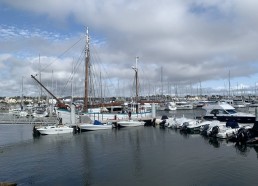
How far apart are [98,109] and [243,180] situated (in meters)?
53.2

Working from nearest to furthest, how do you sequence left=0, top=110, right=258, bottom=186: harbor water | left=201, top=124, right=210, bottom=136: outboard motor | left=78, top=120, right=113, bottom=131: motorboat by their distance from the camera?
left=0, top=110, right=258, bottom=186: harbor water, left=201, top=124, right=210, bottom=136: outboard motor, left=78, top=120, right=113, bottom=131: motorboat

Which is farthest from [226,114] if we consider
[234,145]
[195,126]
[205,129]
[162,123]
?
[234,145]

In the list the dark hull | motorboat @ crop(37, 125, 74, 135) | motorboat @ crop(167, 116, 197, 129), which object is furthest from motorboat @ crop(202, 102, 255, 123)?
motorboat @ crop(37, 125, 74, 135)

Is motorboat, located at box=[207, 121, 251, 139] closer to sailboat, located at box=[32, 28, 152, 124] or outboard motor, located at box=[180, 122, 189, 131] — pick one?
outboard motor, located at box=[180, 122, 189, 131]

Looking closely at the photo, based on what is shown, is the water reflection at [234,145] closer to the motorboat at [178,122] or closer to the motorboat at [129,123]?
the motorboat at [178,122]

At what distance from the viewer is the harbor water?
28.5 meters

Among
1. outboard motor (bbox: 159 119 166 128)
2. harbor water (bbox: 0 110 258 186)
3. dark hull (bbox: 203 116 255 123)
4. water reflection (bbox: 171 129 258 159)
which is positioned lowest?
harbor water (bbox: 0 110 258 186)

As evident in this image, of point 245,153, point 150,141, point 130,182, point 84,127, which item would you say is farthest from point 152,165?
point 84,127

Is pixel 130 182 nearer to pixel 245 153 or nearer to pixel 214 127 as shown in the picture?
pixel 245 153

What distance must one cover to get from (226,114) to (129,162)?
36.9 metres

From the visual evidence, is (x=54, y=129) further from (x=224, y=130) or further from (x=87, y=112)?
(x=224, y=130)

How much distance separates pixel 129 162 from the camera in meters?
35.6

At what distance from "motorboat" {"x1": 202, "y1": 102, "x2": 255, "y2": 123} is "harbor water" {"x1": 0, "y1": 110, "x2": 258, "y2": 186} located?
41.6 ft

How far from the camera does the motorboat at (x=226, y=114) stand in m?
61.3
